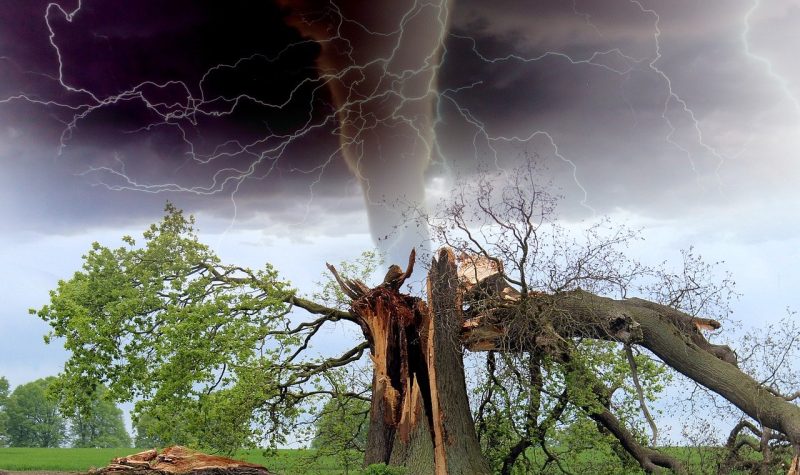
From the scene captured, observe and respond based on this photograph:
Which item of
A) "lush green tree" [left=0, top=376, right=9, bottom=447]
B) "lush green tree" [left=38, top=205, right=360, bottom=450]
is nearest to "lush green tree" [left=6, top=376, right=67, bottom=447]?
"lush green tree" [left=0, top=376, right=9, bottom=447]

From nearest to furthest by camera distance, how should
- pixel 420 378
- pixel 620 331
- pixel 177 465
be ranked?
pixel 177 465 → pixel 620 331 → pixel 420 378

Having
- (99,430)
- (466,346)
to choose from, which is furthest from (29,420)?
(466,346)

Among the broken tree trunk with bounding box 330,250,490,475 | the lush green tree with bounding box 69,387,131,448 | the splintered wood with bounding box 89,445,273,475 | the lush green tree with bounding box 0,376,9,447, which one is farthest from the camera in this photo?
the lush green tree with bounding box 69,387,131,448

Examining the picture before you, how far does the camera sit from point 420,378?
590 inches

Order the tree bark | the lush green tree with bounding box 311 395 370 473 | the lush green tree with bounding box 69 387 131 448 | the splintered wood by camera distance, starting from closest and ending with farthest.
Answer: the splintered wood, the tree bark, the lush green tree with bounding box 311 395 370 473, the lush green tree with bounding box 69 387 131 448

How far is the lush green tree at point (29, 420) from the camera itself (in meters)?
50.4

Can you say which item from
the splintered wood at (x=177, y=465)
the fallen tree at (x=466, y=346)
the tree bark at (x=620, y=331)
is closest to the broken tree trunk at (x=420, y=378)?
the fallen tree at (x=466, y=346)

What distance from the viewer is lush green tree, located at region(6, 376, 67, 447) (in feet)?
165

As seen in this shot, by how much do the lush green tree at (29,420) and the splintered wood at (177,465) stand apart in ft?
136

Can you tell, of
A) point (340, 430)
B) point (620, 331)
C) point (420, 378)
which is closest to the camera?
point (620, 331)

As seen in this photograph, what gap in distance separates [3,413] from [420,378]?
149 feet

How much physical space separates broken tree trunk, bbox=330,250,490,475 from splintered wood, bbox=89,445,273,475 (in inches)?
103

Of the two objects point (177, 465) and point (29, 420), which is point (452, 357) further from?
point (29, 420)

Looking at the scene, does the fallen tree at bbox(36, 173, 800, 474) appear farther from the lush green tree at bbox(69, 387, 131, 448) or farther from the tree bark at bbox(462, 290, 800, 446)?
the lush green tree at bbox(69, 387, 131, 448)
